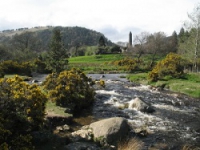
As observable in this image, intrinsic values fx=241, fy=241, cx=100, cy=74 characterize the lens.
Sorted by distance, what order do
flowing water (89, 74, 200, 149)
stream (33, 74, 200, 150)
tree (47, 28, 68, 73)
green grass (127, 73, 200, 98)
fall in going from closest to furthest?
stream (33, 74, 200, 150), flowing water (89, 74, 200, 149), green grass (127, 73, 200, 98), tree (47, 28, 68, 73)

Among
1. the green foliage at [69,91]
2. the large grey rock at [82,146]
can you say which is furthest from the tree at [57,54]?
the large grey rock at [82,146]

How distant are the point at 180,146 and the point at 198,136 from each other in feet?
9.95

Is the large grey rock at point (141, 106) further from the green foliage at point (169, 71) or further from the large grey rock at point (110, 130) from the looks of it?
the green foliage at point (169, 71)

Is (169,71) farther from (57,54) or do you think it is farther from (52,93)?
(52,93)

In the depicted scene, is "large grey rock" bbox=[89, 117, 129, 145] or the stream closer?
"large grey rock" bbox=[89, 117, 129, 145]

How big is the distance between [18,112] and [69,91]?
1148 cm

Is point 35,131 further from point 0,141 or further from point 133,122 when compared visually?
point 133,122

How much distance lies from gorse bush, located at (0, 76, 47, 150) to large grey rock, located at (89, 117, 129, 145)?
13.1 feet

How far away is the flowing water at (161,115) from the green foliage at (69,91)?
1673 mm

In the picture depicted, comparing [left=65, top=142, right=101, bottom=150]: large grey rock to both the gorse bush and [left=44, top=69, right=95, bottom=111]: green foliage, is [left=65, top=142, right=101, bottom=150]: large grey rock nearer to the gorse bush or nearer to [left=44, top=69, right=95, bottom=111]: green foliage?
the gorse bush

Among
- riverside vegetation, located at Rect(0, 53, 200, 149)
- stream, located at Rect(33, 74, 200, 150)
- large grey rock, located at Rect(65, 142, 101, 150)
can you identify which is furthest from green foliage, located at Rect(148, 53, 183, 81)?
large grey rock, located at Rect(65, 142, 101, 150)

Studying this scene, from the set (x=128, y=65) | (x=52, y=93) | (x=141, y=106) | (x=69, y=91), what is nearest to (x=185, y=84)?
(x=141, y=106)

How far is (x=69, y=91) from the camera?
25609 millimetres

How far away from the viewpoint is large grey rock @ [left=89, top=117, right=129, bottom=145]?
16.6 metres
